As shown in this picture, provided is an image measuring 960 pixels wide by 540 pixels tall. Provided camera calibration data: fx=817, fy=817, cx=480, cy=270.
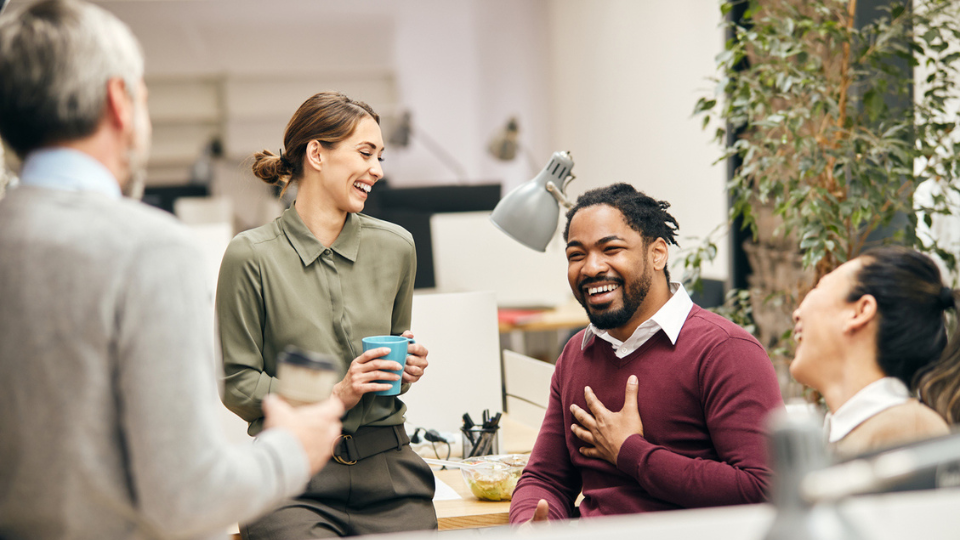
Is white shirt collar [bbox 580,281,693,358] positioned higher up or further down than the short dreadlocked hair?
further down

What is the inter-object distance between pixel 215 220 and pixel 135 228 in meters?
5.77

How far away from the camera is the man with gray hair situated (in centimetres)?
82

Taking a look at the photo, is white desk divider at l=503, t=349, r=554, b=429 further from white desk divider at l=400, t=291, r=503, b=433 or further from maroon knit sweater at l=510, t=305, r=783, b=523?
maroon knit sweater at l=510, t=305, r=783, b=523

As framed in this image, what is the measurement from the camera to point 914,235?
237cm

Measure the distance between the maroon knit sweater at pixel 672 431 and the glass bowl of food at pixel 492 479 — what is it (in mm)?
102

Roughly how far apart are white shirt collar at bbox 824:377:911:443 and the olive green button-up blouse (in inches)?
37.1

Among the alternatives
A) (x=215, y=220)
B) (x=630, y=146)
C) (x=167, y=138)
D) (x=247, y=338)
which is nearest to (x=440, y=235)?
(x=630, y=146)

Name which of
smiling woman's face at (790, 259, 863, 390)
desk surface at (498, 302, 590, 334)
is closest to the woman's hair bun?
smiling woman's face at (790, 259, 863, 390)

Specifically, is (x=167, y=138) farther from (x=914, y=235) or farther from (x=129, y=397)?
(x=129, y=397)

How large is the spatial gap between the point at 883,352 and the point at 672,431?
45cm

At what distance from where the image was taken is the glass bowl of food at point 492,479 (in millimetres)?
1923

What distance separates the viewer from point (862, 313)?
1.35 metres

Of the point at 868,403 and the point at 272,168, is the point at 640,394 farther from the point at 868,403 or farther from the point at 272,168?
the point at 272,168

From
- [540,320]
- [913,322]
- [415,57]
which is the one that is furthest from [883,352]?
[415,57]
